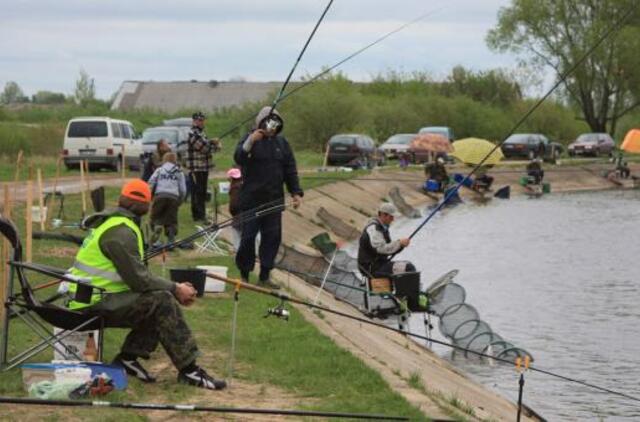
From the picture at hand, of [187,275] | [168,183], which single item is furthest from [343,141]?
[187,275]

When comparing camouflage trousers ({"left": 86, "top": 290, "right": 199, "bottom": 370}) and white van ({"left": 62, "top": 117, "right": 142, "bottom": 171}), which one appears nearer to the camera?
camouflage trousers ({"left": 86, "top": 290, "right": 199, "bottom": 370})

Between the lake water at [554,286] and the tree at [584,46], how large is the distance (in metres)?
33.9

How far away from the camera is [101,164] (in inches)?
1640

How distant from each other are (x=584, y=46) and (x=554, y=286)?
57647 mm

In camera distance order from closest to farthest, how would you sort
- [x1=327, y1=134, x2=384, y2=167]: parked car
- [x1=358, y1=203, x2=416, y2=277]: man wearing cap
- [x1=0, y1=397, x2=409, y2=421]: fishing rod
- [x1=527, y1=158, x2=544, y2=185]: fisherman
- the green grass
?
1. [x1=0, y1=397, x2=409, y2=421]: fishing rod
2. the green grass
3. [x1=358, y1=203, x2=416, y2=277]: man wearing cap
4. [x1=327, y1=134, x2=384, y2=167]: parked car
5. [x1=527, y1=158, x2=544, y2=185]: fisherman

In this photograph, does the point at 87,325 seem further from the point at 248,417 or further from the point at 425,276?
the point at 425,276

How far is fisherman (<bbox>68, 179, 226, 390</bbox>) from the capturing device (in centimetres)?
926

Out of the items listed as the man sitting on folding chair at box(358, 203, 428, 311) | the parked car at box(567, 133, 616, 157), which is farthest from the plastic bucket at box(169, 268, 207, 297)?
the parked car at box(567, 133, 616, 157)

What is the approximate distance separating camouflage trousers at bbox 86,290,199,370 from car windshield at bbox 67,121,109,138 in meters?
31.9

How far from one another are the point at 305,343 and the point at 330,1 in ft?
10.9

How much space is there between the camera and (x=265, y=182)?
49.1 ft

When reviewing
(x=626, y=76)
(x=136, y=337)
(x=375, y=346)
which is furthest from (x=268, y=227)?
(x=626, y=76)

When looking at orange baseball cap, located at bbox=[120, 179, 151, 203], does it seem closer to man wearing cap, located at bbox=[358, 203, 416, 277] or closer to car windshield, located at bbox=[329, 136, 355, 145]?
man wearing cap, located at bbox=[358, 203, 416, 277]

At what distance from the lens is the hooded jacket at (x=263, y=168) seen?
14.9 metres
